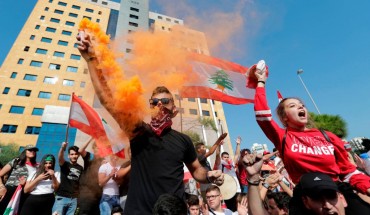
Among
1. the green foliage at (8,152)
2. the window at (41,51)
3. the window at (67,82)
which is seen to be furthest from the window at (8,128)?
the window at (41,51)

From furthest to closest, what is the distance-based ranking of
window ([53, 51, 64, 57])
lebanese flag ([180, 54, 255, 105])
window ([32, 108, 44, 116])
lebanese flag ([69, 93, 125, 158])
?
1. window ([53, 51, 64, 57])
2. window ([32, 108, 44, 116])
3. lebanese flag ([180, 54, 255, 105])
4. lebanese flag ([69, 93, 125, 158])

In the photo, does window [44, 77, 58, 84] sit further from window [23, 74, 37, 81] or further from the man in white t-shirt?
the man in white t-shirt

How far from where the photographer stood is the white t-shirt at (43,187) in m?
5.34

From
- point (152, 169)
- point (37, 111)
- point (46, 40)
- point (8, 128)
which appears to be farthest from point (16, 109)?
point (152, 169)

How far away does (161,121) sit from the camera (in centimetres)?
255

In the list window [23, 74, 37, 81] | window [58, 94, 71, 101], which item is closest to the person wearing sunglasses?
window [58, 94, 71, 101]

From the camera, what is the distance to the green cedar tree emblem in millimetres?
8609

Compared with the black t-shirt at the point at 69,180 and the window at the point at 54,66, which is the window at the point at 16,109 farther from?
the black t-shirt at the point at 69,180

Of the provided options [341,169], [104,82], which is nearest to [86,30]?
[104,82]

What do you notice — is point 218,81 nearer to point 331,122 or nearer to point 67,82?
point 331,122

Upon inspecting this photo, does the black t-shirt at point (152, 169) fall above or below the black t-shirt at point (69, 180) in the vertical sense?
below

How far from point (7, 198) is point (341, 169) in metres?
6.72

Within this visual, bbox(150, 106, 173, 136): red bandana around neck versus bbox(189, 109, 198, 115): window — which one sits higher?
bbox(189, 109, 198, 115): window

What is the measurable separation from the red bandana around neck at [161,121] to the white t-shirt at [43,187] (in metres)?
4.47
